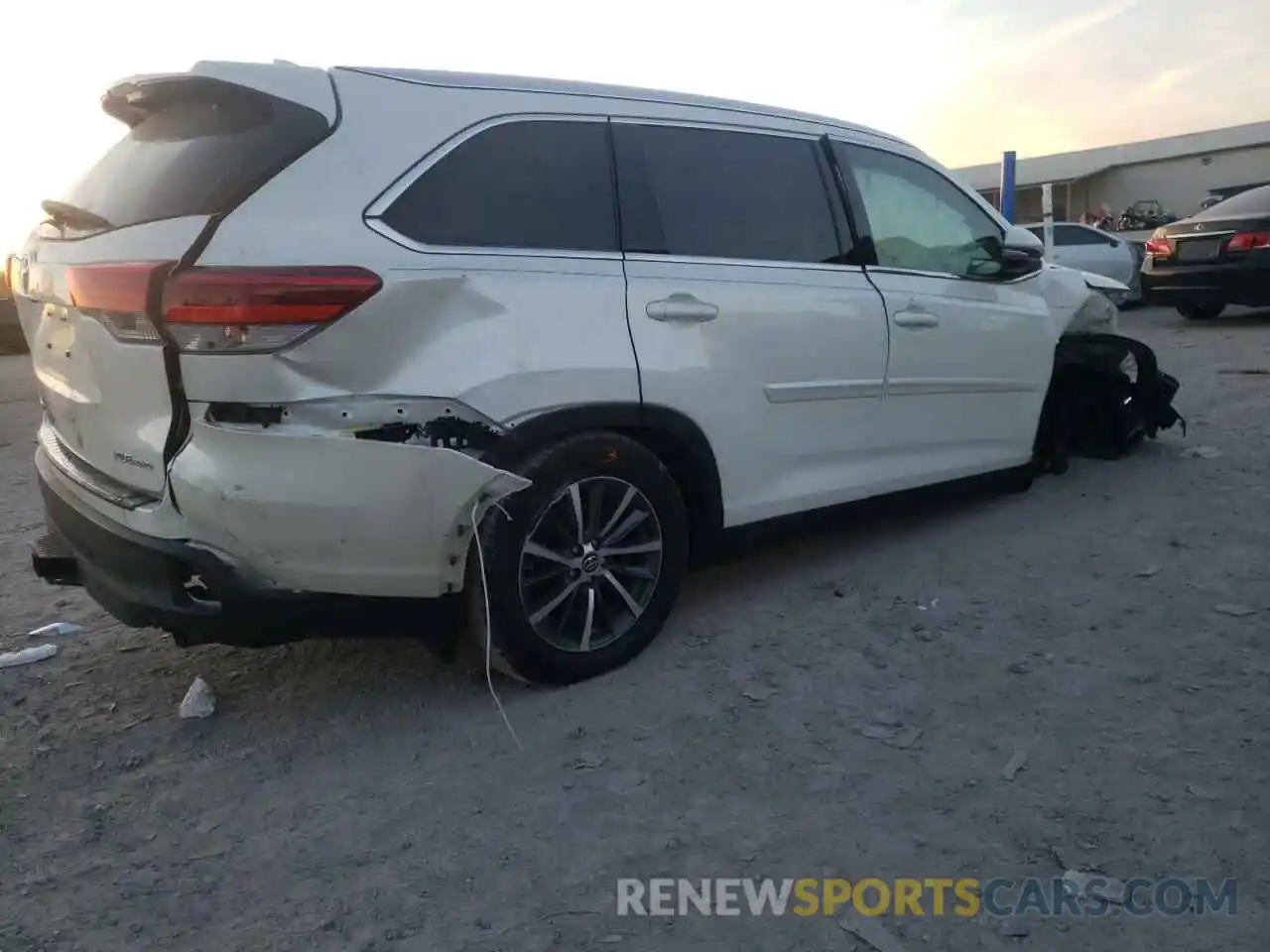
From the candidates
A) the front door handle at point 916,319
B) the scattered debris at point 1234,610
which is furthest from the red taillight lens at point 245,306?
the scattered debris at point 1234,610

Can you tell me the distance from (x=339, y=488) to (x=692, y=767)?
1.21m

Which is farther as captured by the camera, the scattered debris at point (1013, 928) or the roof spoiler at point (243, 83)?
the roof spoiler at point (243, 83)

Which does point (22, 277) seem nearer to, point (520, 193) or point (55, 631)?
point (55, 631)

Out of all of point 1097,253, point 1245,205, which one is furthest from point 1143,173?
point 1245,205

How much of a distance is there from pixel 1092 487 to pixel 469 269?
3.73 metres

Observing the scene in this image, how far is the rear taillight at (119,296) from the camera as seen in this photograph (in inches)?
107

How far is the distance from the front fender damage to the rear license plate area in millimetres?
10776

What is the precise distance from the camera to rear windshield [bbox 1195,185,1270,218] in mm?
10922

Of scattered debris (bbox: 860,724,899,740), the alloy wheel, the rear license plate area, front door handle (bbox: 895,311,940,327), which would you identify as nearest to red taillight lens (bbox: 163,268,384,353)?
the alloy wheel

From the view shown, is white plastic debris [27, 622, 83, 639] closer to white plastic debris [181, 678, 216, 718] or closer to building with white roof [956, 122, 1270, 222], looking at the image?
white plastic debris [181, 678, 216, 718]

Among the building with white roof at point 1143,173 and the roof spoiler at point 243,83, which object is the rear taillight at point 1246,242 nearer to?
the roof spoiler at point 243,83

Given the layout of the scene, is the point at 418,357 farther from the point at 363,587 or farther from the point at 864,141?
the point at 864,141

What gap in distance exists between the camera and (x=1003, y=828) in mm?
2473

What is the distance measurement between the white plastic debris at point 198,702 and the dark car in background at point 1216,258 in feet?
36.6
